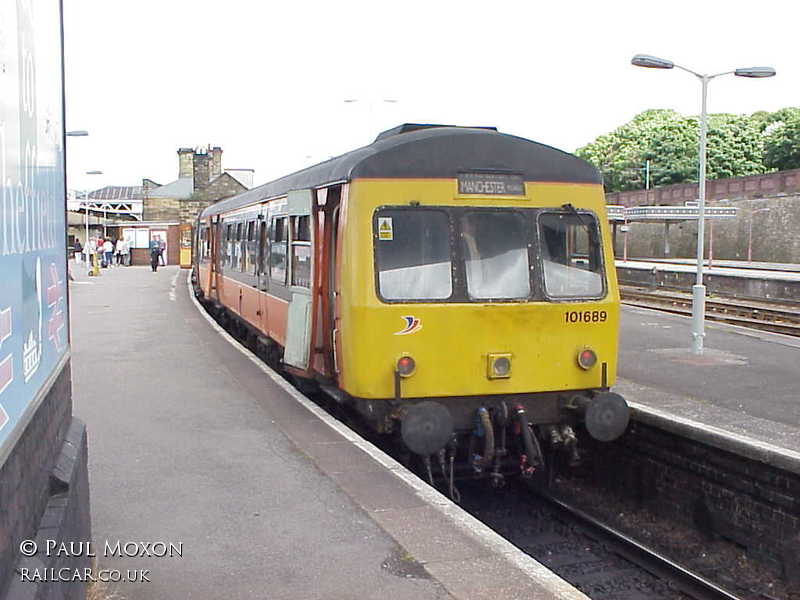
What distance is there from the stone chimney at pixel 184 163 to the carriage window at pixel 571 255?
63.5 m

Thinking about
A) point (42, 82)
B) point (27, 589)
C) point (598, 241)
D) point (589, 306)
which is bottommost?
point (27, 589)

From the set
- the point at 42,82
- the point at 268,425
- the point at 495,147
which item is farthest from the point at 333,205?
the point at 42,82

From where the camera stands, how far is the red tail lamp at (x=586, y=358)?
292 inches

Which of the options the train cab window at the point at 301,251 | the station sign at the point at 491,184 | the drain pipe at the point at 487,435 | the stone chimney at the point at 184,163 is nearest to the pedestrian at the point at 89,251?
the train cab window at the point at 301,251

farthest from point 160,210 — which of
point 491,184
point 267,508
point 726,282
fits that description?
point 267,508

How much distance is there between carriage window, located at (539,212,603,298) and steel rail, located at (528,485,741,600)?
206 cm

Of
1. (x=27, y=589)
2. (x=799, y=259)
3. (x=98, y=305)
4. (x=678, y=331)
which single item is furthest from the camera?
(x=799, y=259)

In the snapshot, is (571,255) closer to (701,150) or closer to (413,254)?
(413,254)

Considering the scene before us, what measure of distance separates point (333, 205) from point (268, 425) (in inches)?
84.3

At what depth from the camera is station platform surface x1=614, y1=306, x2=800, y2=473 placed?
773 cm

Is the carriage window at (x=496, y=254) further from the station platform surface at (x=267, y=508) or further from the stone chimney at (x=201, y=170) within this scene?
the stone chimney at (x=201, y=170)

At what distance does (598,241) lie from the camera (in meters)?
7.59

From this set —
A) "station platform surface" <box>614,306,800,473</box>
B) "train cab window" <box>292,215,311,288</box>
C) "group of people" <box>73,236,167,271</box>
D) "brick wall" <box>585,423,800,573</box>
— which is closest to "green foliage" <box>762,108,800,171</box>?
"group of people" <box>73,236,167,271</box>

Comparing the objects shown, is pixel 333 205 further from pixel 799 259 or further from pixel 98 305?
pixel 799 259
